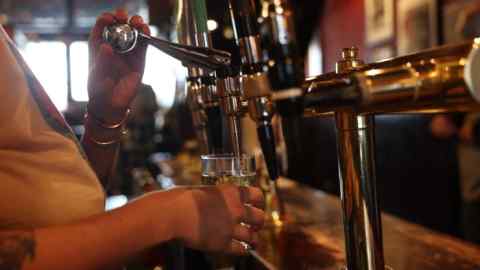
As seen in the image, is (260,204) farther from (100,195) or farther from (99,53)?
(99,53)

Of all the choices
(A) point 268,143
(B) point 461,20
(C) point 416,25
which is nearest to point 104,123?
(A) point 268,143

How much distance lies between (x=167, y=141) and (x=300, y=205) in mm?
2947

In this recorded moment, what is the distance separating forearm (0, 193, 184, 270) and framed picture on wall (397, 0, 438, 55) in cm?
328

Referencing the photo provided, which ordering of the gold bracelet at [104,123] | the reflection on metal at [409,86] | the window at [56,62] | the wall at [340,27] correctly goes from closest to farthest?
the reflection on metal at [409,86]
the gold bracelet at [104,123]
the wall at [340,27]
the window at [56,62]

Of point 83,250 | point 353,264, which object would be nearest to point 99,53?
point 83,250

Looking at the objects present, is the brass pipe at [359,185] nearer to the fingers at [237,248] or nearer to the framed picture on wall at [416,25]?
the fingers at [237,248]

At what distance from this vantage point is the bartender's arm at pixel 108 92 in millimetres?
845

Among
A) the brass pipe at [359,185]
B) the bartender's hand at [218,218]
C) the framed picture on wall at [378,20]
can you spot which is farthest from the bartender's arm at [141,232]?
the framed picture on wall at [378,20]

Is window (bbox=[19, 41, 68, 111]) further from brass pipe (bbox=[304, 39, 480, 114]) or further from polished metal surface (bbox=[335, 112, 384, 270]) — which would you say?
brass pipe (bbox=[304, 39, 480, 114])

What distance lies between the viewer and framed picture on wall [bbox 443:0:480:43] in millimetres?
3006

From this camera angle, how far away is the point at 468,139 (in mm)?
3004

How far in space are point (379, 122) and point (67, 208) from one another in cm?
409

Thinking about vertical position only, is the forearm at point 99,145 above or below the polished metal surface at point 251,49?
→ below

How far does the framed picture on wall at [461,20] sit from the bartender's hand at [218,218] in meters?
2.70
